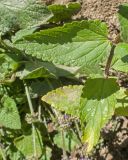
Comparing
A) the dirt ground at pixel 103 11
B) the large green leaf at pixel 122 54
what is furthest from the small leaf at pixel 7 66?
the large green leaf at pixel 122 54

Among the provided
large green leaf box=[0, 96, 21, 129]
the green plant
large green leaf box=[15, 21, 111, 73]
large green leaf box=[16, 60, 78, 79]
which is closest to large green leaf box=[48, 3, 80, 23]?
the green plant

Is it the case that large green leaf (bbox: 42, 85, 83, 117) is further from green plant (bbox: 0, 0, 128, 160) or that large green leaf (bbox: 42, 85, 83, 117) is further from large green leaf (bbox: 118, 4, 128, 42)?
large green leaf (bbox: 118, 4, 128, 42)

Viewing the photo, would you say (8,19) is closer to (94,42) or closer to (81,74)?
(81,74)

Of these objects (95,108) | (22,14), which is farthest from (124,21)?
(22,14)

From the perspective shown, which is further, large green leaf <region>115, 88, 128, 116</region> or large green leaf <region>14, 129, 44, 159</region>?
large green leaf <region>14, 129, 44, 159</region>

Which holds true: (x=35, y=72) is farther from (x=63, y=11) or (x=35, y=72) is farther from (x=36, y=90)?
(x=63, y=11)

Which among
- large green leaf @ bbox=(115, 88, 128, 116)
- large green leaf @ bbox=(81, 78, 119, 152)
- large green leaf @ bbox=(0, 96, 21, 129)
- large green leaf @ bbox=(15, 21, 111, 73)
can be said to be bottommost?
large green leaf @ bbox=(0, 96, 21, 129)

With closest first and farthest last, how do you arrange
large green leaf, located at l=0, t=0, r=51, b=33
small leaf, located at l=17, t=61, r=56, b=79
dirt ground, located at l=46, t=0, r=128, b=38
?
small leaf, located at l=17, t=61, r=56, b=79 → large green leaf, located at l=0, t=0, r=51, b=33 → dirt ground, located at l=46, t=0, r=128, b=38

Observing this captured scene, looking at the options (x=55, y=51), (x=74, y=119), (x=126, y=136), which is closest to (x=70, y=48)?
(x=55, y=51)
